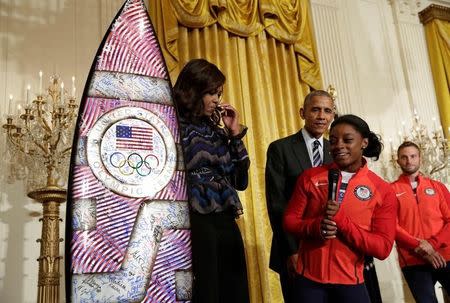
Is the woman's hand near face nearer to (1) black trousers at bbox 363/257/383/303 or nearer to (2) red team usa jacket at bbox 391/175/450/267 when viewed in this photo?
(1) black trousers at bbox 363/257/383/303

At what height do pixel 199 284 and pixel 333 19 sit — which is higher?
pixel 333 19

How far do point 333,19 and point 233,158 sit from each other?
11.9 ft

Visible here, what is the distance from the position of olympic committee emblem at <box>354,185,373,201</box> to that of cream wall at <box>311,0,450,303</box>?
3015 millimetres

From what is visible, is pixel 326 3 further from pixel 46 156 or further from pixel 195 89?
pixel 195 89

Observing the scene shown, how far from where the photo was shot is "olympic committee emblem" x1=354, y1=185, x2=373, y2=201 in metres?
1.72

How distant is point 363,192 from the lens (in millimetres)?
1733

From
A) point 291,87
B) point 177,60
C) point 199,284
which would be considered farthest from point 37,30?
point 199,284

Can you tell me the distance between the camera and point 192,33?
14.0 ft

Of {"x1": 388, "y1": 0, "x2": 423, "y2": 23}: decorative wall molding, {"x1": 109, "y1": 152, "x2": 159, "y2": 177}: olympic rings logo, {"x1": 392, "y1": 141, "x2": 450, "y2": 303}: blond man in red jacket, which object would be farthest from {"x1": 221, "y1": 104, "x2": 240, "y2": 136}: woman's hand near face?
{"x1": 388, "y1": 0, "x2": 423, "y2": 23}: decorative wall molding

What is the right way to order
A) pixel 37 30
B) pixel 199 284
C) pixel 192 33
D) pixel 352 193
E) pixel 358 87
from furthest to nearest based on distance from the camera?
pixel 358 87, pixel 192 33, pixel 37 30, pixel 352 193, pixel 199 284

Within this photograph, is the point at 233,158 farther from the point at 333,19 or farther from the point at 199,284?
the point at 333,19

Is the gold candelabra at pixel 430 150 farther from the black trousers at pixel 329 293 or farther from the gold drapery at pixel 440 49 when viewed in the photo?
the black trousers at pixel 329 293

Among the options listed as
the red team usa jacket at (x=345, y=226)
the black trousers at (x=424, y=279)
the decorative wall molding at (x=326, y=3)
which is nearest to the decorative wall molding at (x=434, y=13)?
the decorative wall molding at (x=326, y=3)

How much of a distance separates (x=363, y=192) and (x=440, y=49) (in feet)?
14.6
